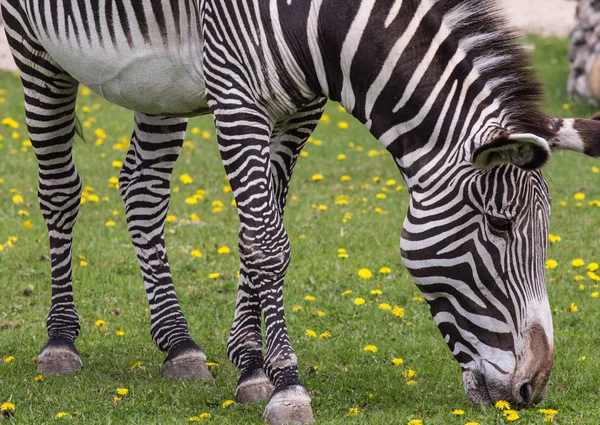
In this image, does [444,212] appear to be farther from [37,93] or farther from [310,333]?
[37,93]

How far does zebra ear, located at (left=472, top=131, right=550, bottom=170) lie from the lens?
11.5 feet

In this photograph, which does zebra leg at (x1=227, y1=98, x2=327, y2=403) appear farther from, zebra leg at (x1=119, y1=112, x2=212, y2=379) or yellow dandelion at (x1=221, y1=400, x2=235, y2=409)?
zebra leg at (x1=119, y1=112, x2=212, y2=379)

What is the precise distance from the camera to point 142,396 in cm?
491

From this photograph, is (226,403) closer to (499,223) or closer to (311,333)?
(311,333)

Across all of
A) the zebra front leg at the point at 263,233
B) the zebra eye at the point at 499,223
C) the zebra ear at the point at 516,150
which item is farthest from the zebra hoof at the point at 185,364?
the zebra ear at the point at 516,150

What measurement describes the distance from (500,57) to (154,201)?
8.58ft

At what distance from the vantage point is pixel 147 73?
15.5 ft

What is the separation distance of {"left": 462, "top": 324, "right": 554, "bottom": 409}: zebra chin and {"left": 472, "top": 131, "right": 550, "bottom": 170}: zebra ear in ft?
2.46

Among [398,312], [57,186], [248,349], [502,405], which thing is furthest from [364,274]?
[502,405]

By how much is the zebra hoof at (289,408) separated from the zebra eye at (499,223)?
1.16 meters

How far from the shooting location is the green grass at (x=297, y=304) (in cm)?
470

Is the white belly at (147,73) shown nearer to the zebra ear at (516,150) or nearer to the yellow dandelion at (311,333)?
the zebra ear at (516,150)

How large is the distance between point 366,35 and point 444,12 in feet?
1.13

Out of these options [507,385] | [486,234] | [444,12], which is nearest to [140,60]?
[444,12]
